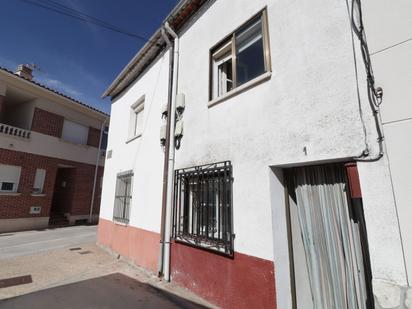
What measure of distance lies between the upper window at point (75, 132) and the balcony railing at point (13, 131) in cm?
214

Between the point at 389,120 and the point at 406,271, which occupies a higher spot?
the point at 389,120

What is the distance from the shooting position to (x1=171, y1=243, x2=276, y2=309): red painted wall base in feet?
11.1

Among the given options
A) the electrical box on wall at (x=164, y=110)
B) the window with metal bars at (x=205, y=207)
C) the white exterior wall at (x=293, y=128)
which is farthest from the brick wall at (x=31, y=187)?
the white exterior wall at (x=293, y=128)

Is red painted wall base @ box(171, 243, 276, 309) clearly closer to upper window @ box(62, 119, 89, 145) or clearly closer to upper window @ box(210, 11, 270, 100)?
upper window @ box(210, 11, 270, 100)

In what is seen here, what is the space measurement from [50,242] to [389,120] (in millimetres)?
11766

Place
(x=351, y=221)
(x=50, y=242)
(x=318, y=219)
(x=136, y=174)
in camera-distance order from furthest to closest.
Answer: (x=50, y=242) → (x=136, y=174) → (x=318, y=219) → (x=351, y=221)

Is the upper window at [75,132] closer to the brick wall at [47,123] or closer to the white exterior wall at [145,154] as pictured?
the brick wall at [47,123]

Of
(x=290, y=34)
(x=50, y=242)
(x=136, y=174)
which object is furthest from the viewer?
(x=50, y=242)

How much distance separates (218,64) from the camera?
5.47m

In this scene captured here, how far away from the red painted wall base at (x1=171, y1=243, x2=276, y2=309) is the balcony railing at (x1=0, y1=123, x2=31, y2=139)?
39.2 feet

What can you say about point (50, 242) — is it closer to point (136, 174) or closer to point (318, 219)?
point (136, 174)

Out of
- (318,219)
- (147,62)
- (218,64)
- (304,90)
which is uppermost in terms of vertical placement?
(147,62)

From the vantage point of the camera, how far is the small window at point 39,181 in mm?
12992

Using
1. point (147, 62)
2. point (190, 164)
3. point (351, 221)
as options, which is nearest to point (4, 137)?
point (147, 62)
